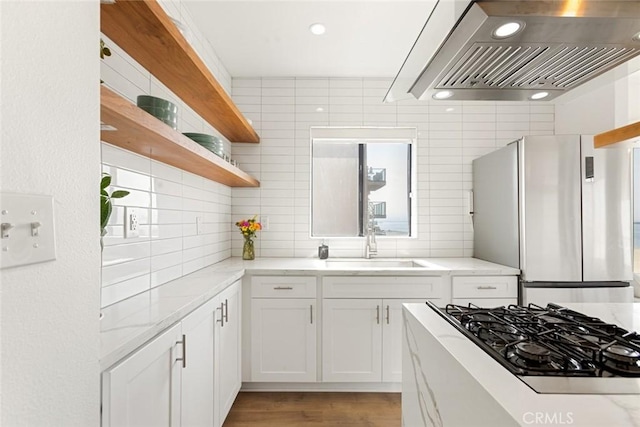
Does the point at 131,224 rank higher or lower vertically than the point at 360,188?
lower

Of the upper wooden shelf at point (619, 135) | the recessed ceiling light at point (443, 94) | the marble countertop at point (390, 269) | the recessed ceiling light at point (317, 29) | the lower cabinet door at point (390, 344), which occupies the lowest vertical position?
the lower cabinet door at point (390, 344)

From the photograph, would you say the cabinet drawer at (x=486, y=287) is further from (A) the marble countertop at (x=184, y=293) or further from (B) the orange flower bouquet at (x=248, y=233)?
(B) the orange flower bouquet at (x=248, y=233)

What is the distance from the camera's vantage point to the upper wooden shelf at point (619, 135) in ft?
2.58

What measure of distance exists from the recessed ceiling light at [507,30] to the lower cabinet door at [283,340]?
1927 millimetres

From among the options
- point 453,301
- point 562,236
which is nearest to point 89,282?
point 453,301

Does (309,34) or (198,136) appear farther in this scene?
(309,34)

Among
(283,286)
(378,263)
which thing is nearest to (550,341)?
(283,286)

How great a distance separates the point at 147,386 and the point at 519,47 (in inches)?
56.1

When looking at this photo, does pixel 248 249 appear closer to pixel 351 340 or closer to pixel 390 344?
pixel 351 340

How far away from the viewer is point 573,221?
2.27 meters

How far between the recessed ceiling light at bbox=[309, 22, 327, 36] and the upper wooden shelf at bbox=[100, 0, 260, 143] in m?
0.82

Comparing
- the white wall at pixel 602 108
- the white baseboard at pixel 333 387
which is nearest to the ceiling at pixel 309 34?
the white wall at pixel 602 108

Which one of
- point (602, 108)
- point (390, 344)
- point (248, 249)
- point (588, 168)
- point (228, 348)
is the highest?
point (602, 108)

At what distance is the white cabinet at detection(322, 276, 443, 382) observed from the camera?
2.34 m
